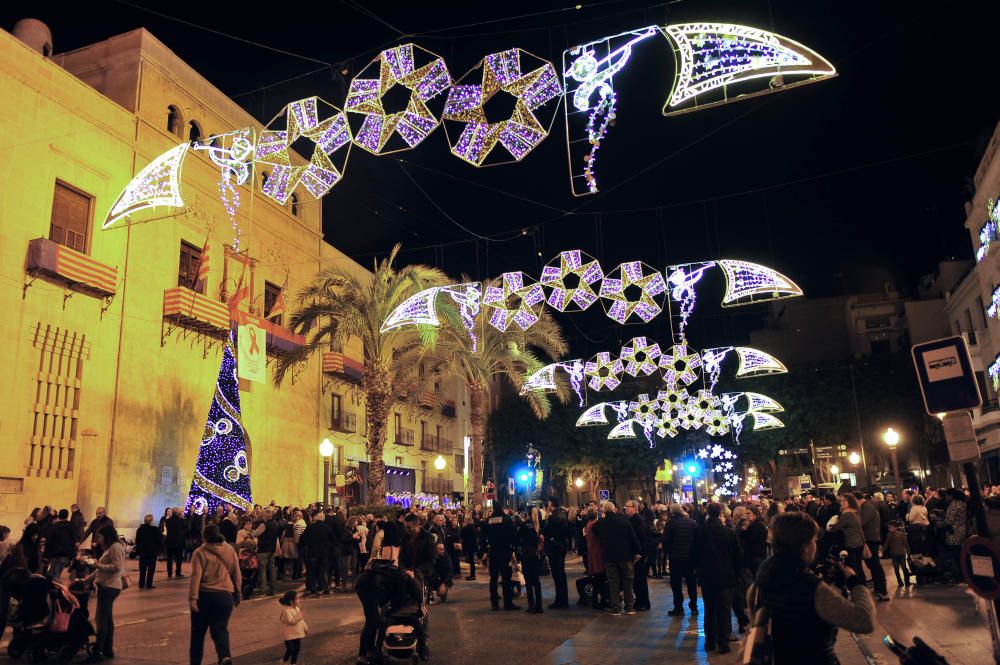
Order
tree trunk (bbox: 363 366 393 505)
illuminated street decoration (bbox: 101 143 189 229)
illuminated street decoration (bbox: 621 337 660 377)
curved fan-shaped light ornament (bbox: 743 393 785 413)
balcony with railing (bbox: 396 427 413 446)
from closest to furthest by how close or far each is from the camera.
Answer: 1. illuminated street decoration (bbox: 101 143 189 229)
2. tree trunk (bbox: 363 366 393 505)
3. illuminated street decoration (bbox: 621 337 660 377)
4. curved fan-shaped light ornament (bbox: 743 393 785 413)
5. balcony with railing (bbox: 396 427 413 446)

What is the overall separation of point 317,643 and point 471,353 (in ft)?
59.1

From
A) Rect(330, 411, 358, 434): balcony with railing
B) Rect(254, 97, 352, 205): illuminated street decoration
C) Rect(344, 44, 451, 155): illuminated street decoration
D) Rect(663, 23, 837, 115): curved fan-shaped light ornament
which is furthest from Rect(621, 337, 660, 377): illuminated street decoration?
Rect(663, 23, 837, 115): curved fan-shaped light ornament

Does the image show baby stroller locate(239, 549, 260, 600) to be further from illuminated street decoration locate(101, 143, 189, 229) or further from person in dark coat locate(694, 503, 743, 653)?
person in dark coat locate(694, 503, 743, 653)

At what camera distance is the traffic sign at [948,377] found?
6.61 m

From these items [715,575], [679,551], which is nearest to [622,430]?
[679,551]

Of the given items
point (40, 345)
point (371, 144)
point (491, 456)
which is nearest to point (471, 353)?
point (40, 345)

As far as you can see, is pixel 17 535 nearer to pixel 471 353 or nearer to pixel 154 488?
pixel 154 488

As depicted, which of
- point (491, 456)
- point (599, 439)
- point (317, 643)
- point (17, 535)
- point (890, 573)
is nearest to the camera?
point (317, 643)

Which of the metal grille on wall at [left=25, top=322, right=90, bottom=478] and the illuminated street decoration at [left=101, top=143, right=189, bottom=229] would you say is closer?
the illuminated street decoration at [left=101, top=143, right=189, bottom=229]

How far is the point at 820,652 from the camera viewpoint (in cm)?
386

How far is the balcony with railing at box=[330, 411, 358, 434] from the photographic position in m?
37.4

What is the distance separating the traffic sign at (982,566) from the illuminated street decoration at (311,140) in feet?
33.6

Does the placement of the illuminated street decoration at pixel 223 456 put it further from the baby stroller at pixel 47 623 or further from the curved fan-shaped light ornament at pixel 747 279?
the curved fan-shaped light ornament at pixel 747 279

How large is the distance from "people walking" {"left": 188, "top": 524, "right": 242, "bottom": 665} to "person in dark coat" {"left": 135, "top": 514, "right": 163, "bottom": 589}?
33.3ft
